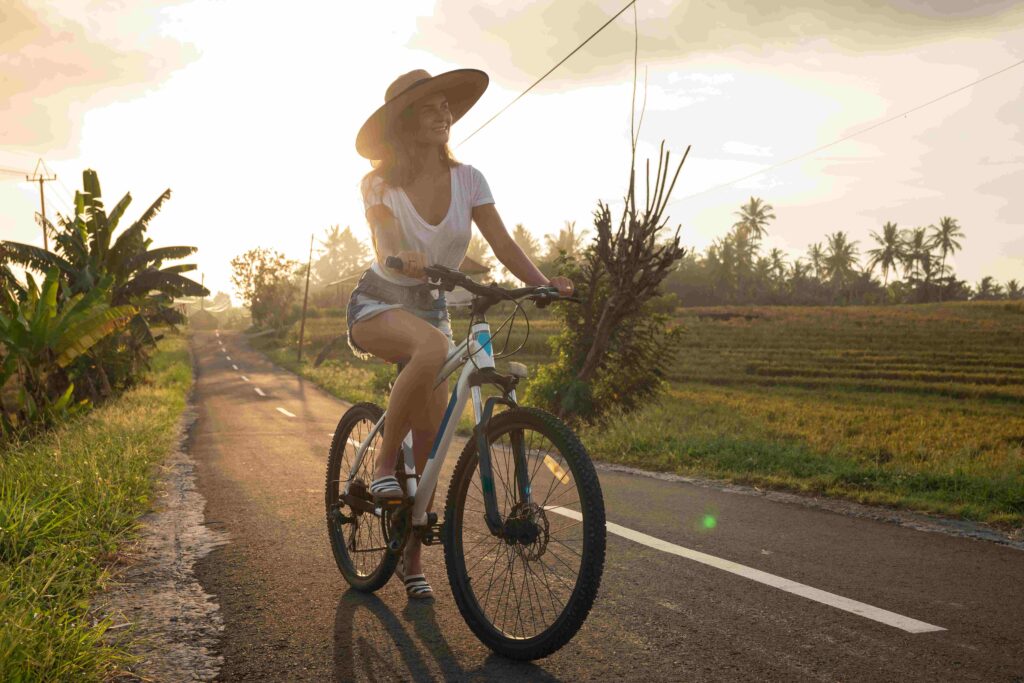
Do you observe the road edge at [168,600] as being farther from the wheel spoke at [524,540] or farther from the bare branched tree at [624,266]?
the bare branched tree at [624,266]

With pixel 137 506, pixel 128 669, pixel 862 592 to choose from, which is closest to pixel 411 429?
pixel 128 669

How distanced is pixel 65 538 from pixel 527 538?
312 cm

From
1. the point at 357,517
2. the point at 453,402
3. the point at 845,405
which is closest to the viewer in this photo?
the point at 453,402

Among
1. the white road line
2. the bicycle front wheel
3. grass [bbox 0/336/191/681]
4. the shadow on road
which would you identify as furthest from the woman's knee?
grass [bbox 0/336/191/681]

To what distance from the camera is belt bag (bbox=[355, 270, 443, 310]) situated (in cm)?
343

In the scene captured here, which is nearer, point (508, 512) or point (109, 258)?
point (508, 512)

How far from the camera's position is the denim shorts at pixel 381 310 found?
134 inches

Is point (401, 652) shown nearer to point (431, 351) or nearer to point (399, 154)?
point (431, 351)

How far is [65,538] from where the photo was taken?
4.50 metres

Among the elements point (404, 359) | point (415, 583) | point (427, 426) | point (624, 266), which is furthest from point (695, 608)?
point (624, 266)

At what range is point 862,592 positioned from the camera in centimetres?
372

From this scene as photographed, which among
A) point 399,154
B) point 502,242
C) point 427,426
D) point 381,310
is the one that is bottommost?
point 427,426

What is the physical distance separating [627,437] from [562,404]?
307 cm

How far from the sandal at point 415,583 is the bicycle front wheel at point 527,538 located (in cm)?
62
